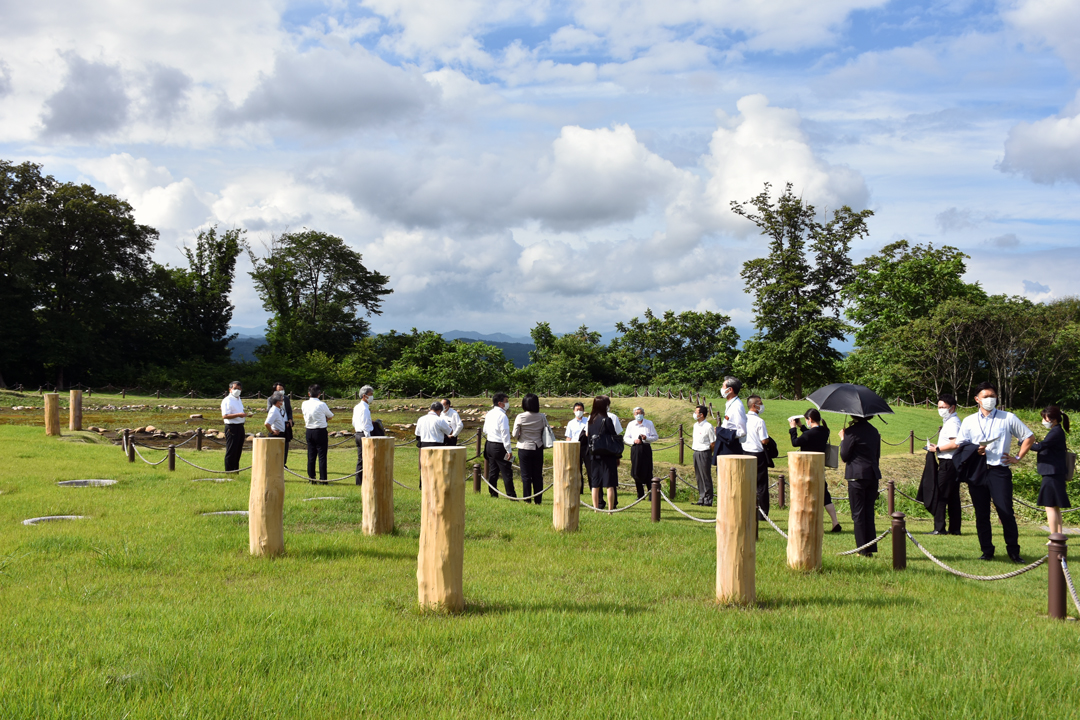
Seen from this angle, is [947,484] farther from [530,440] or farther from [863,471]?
[530,440]

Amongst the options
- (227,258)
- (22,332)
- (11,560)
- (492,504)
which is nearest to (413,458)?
(492,504)

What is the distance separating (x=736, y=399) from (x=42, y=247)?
4674 cm

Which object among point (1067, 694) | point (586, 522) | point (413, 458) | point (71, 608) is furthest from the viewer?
point (413, 458)

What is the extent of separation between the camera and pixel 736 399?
10.5m

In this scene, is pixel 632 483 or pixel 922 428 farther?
pixel 922 428

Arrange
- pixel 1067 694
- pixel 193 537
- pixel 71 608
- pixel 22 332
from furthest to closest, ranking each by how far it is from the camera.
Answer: pixel 22 332
pixel 193 537
pixel 71 608
pixel 1067 694

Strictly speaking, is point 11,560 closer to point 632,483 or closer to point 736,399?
point 736,399

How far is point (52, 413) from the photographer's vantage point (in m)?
19.5

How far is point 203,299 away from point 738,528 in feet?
183

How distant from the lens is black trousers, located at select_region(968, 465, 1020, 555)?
8.24 meters

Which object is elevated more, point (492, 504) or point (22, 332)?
point (22, 332)

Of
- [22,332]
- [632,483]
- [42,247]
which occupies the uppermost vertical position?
[42,247]

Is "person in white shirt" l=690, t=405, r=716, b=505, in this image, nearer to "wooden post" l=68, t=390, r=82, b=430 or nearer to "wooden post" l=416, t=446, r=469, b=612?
"wooden post" l=416, t=446, r=469, b=612

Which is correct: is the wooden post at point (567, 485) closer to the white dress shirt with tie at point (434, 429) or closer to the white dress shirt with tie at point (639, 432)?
the white dress shirt with tie at point (434, 429)
